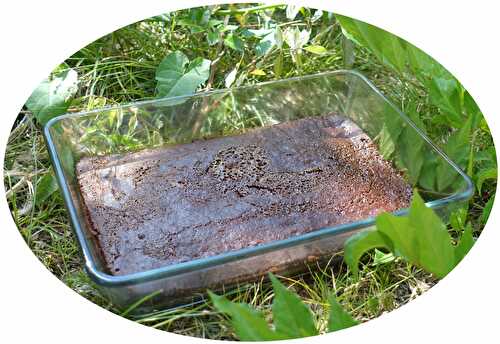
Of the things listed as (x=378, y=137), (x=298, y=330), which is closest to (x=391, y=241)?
(x=298, y=330)

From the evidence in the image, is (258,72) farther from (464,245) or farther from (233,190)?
(464,245)

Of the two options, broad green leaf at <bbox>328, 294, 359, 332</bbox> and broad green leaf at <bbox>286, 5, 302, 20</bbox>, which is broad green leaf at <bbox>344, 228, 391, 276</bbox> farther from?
broad green leaf at <bbox>286, 5, 302, 20</bbox>

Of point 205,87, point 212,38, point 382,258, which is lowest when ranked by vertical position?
point 382,258

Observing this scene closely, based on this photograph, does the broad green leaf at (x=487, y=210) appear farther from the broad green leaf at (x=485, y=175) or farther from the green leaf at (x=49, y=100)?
the green leaf at (x=49, y=100)

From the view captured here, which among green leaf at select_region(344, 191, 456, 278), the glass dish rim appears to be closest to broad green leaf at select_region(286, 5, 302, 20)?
the glass dish rim

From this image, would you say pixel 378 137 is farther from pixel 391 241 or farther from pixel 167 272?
pixel 167 272

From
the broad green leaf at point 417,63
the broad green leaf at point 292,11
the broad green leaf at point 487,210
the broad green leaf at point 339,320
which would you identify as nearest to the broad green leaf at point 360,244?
the broad green leaf at point 339,320

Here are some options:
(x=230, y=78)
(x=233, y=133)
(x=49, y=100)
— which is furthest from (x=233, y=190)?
(x=49, y=100)
